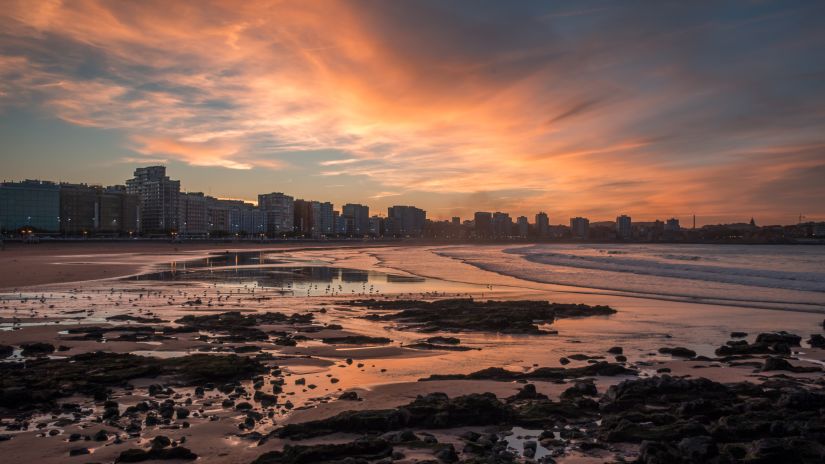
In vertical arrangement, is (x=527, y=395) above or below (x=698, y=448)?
below

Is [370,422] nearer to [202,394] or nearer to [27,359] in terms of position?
[202,394]

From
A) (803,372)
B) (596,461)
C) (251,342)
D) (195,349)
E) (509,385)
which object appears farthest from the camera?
(251,342)

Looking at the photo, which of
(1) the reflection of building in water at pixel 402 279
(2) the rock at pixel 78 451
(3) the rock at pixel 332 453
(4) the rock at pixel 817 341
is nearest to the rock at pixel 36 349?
(2) the rock at pixel 78 451

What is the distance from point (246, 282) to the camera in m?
38.1

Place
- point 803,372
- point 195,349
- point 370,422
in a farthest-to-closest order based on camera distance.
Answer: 1. point 195,349
2. point 803,372
3. point 370,422

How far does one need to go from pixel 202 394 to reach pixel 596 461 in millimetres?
7375

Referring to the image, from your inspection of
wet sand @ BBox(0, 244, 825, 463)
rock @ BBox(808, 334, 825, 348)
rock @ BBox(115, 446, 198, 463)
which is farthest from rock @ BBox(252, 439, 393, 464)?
rock @ BBox(808, 334, 825, 348)

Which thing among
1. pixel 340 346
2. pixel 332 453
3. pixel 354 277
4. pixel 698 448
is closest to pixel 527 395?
pixel 698 448

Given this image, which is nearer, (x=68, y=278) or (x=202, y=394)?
(x=202, y=394)

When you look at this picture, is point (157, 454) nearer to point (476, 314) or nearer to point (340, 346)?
point (340, 346)

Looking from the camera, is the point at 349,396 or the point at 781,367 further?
the point at 781,367

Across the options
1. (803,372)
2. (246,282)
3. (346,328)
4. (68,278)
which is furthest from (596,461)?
(68,278)

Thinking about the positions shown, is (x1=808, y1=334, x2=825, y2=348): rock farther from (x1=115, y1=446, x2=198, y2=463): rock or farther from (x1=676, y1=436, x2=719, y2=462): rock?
(x1=115, y1=446, x2=198, y2=463): rock

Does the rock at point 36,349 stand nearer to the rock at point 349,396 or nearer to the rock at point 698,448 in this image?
the rock at point 349,396
